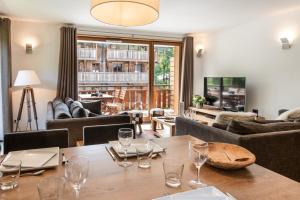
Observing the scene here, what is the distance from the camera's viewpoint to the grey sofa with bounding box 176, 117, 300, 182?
2023 mm

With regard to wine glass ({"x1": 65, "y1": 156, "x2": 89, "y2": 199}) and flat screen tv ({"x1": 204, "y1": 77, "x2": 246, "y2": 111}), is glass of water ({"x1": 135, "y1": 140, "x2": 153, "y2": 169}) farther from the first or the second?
flat screen tv ({"x1": 204, "y1": 77, "x2": 246, "y2": 111})

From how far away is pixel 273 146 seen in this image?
212cm

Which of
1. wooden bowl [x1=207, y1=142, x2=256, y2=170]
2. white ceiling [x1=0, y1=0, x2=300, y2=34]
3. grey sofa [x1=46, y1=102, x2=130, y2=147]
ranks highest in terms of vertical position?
white ceiling [x1=0, y1=0, x2=300, y2=34]

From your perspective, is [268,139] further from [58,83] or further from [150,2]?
[58,83]

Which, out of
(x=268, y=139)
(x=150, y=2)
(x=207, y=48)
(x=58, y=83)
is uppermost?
(x=207, y=48)

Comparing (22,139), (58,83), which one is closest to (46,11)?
(58,83)

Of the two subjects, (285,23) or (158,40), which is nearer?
(285,23)

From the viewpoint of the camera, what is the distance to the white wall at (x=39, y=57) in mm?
4688

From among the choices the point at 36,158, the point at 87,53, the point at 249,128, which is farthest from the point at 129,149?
the point at 87,53

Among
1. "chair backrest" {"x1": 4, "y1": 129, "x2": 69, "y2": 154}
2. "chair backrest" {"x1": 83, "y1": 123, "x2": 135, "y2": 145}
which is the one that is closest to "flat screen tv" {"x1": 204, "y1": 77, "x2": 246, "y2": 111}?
"chair backrest" {"x1": 83, "y1": 123, "x2": 135, "y2": 145}

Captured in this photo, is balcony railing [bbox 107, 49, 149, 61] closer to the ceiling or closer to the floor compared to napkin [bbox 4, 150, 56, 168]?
closer to the ceiling

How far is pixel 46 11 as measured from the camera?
13.4 ft

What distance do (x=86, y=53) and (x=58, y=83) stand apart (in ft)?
3.93

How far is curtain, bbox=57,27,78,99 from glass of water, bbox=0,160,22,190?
154 inches
